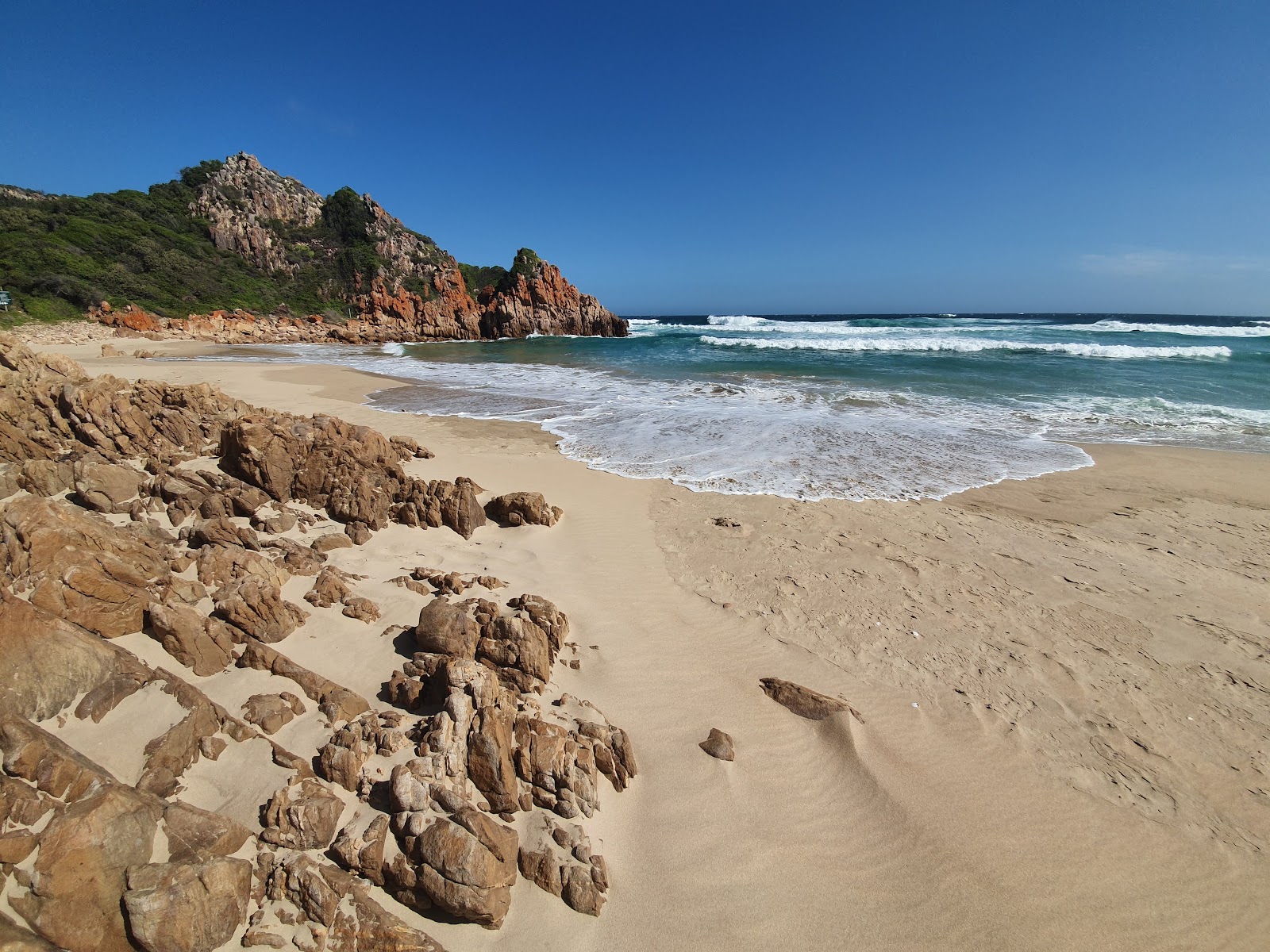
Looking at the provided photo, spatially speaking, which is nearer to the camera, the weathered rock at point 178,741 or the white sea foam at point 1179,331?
the weathered rock at point 178,741

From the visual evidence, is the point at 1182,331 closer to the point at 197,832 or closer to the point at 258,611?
the point at 258,611

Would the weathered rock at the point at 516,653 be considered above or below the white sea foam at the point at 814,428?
below

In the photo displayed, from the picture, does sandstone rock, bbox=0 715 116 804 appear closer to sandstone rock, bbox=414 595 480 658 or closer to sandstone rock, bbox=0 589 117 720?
sandstone rock, bbox=0 589 117 720

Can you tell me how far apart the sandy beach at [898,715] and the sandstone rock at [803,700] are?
8 centimetres

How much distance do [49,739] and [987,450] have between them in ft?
39.7

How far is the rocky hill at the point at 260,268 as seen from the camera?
32250 millimetres

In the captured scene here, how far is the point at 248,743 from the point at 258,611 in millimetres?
998

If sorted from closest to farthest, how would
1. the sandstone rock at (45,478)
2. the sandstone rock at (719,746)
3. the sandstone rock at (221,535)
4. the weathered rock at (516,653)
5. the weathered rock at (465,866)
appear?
the weathered rock at (465,866), the sandstone rock at (719,746), the weathered rock at (516,653), the sandstone rock at (221,535), the sandstone rock at (45,478)

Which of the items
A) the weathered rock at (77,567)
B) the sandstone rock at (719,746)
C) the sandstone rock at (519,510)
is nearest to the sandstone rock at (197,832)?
the weathered rock at (77,567)

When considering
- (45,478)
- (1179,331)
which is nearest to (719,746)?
(45,478)

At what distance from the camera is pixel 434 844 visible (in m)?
2.13

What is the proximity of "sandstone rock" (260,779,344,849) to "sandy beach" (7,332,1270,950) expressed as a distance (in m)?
0.14

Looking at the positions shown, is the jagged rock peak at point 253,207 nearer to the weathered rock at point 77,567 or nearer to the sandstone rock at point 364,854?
the weathered rock at point 77,567

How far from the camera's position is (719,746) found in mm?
3098
